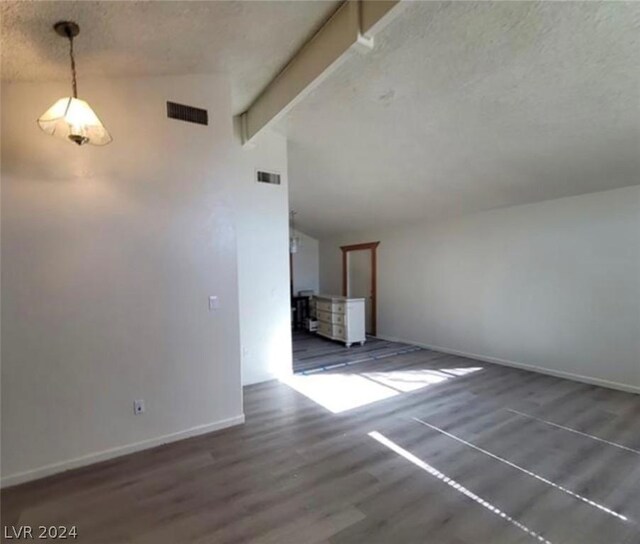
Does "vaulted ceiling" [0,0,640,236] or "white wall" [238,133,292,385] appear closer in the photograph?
"vaulted ceiling" [0,0,640,236]

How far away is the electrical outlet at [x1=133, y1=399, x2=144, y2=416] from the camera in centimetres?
286

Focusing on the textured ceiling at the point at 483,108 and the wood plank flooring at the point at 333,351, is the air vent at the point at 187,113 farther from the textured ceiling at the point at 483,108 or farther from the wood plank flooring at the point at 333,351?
the wood plank flooring at the point at 333,351

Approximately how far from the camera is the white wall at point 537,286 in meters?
4.13

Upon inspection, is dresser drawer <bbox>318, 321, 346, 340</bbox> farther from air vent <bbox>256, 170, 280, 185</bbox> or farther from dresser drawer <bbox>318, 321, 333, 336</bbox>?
air vent <bbox>256, 170, 280, 185</bbox>

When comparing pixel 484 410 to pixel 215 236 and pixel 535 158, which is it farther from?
pixel 215 236

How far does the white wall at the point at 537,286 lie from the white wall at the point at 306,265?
318cm

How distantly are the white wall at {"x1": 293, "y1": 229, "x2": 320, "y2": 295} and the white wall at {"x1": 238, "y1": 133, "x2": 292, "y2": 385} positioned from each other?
4389 millimetres

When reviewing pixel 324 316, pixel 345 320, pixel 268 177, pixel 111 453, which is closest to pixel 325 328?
pixel 324 316

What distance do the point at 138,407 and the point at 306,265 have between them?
6.87m

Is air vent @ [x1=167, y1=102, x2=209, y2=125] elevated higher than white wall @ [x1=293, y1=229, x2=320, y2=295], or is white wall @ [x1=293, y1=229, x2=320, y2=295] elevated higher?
air vent @ [x1=167, y1=102, x2=209, y2=125]

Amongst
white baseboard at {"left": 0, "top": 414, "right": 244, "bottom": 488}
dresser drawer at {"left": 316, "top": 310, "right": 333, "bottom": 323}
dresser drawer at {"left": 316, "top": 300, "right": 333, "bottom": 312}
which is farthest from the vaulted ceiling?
dresser drawer at {"left": 316, "top": 310, "right": 333, "bottom": 323}

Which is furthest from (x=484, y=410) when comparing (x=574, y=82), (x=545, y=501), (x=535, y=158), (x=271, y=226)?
(x=271, y=226)

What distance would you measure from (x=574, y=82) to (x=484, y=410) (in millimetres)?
3094

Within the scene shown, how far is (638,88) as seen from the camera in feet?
8.98
